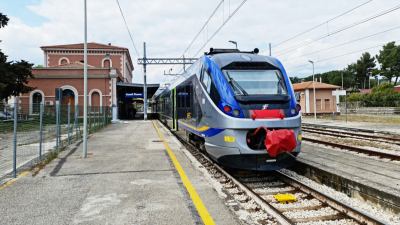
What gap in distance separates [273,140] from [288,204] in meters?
1.34

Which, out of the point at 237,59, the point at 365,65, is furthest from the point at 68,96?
the point at 365,65

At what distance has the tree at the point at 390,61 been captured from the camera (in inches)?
3034

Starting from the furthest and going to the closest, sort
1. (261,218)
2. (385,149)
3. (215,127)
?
(385,149) < (215,127) < (261,218)

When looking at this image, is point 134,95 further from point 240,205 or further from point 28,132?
point 240,205

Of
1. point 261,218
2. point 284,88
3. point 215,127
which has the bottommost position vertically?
point 261,218

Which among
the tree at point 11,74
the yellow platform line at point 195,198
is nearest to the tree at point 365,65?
the tree at point 11,74

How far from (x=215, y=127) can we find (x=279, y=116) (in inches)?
54.0

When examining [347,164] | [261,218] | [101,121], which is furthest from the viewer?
[101,121]

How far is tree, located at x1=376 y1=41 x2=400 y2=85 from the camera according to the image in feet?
253

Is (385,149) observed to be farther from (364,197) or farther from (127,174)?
(127,174)

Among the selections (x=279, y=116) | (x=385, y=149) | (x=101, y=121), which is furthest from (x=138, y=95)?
(x=279, y=116)

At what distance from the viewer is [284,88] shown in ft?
25.8

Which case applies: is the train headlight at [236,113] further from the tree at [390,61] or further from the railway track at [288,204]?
the tree at [390,61]

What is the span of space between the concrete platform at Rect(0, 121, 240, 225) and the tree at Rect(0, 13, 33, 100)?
18499 millimetres
